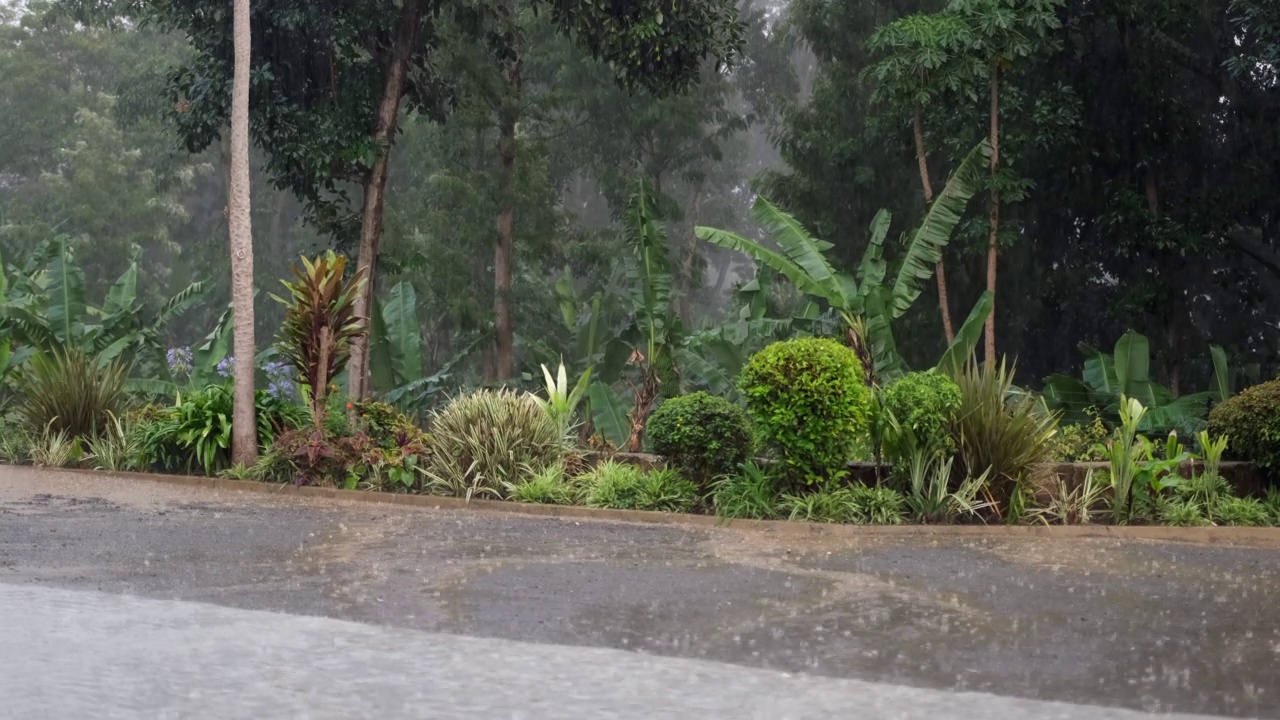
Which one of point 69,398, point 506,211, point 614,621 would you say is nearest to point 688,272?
point 506,211

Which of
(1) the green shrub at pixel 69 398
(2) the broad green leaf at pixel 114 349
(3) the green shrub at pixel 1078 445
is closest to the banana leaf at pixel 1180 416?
(3) the green shrub at pixel 1078 445

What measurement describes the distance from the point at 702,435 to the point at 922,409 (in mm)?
1987

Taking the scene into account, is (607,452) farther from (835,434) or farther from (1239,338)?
(1239,338)

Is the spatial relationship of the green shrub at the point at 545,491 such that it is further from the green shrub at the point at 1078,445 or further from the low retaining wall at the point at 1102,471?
the green shrub at the point at 1078,445

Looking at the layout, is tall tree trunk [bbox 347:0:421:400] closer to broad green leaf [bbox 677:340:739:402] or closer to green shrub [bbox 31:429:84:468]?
green shrub [bbox 31:429:84:468]

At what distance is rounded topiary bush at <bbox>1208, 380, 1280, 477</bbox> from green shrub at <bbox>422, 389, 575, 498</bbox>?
6323 mm

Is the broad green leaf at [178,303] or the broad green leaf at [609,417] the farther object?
the broad green leaf at [178,303]

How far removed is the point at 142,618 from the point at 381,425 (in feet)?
23.9

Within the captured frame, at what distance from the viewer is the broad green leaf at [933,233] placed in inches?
625

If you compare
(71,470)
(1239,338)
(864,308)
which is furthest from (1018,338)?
(71,470)

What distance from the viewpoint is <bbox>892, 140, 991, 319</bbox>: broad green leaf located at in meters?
15.9

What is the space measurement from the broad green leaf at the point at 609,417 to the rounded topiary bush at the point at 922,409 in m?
5.17

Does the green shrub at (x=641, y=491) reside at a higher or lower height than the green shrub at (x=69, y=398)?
lower

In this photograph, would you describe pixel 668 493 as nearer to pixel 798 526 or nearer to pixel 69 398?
pixel 798 526
